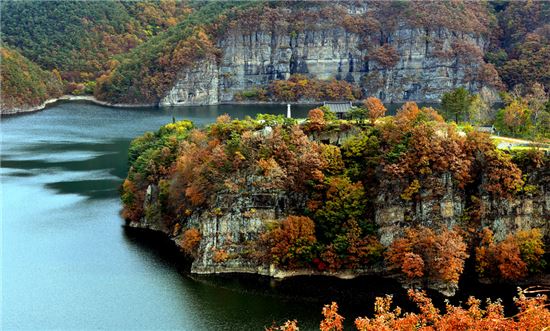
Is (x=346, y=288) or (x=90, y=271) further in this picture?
(x=90, y=271)

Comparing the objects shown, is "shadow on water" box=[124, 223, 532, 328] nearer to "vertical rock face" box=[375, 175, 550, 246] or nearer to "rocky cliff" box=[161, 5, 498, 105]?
"vertical rock face" box=[375, 175, 550, 246]

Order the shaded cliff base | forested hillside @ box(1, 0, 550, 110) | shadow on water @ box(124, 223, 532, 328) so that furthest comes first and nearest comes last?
forested hillside @ box(1, 0, 550, 110), the shaded cliff base, shadow on water @ box(124, 223, 532, 328)

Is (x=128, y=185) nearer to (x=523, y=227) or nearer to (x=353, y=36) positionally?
(x=523, y=227)

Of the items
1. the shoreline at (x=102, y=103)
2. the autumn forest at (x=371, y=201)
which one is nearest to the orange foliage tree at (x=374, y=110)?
the autumn forest at (x=371, y=201)

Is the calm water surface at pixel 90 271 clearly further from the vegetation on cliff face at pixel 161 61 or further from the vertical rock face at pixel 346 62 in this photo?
the vertical rock face at pixel 346 62

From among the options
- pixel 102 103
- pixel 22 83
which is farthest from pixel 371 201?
pixel 102 103

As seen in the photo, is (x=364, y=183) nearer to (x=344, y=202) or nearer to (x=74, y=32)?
(x=344, y=202)

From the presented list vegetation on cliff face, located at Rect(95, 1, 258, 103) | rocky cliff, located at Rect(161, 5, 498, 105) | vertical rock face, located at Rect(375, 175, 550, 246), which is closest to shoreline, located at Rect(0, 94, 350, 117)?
vegetation on cliff face, located at Rect(95, 1, 258, 103)
